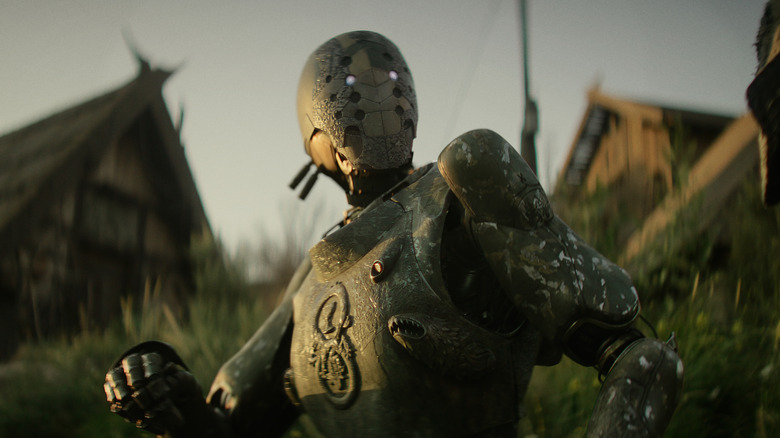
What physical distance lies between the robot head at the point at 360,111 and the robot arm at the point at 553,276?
11.7 inches

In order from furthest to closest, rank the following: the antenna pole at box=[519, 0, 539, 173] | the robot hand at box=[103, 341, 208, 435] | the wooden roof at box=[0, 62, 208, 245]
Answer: the wooden roof at box=[0, 62, 208, 245], the antenna pole at box=[519, 0, 539, 173], the robot hand at box=[103, 341, 208, 435]

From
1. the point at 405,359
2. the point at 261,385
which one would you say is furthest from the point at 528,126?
the point at 261,385

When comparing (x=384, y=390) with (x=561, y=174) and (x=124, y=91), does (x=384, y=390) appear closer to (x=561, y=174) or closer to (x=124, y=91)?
(x=561, y=174)

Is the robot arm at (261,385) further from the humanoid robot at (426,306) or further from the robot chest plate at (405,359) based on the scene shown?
the robot chest plate at (405,359)

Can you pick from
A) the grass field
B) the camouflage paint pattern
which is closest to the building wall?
the grass field

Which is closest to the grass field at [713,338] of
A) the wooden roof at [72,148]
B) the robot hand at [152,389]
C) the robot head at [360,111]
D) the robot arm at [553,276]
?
the robot arm at [553,276]

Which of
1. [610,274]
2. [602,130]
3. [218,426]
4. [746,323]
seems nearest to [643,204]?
[746,323]

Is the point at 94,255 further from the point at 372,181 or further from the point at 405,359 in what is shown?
the point at 405,359

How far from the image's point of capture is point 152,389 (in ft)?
4.38

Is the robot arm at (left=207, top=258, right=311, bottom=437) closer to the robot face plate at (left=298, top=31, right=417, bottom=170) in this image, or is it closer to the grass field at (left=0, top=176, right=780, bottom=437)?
the robot face plate at (left=298, top=31, right=417, bottom=170)

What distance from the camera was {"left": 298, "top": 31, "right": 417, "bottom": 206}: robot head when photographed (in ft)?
4.92

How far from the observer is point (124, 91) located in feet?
24.2

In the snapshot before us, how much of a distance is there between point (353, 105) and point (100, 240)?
6.55 meters

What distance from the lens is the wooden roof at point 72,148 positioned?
5.77m
